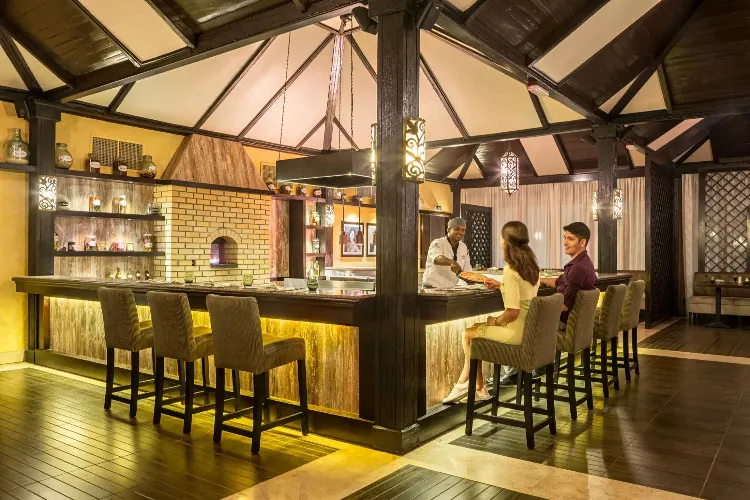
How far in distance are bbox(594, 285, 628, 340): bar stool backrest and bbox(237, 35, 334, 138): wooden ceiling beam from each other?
4915 mm

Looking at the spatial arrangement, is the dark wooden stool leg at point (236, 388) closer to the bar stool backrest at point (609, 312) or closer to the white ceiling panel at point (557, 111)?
the bar stool backrest at point (609, 312)

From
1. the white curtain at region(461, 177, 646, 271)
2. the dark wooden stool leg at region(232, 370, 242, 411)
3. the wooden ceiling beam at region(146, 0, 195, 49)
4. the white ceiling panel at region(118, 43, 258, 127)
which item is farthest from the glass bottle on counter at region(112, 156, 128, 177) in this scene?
the white curtain at region(461, 177, 646, 271)

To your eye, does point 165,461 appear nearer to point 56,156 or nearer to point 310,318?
point 310,318

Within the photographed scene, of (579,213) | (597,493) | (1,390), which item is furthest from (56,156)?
(579,213)

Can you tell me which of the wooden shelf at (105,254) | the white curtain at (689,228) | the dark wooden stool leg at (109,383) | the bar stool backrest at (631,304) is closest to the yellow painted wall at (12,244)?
the wooden shelf at (105,254)

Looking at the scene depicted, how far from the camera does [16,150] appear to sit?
20.8 feet

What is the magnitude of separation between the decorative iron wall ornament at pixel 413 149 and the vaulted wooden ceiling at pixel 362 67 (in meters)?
0.80

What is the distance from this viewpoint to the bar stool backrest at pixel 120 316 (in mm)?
4570

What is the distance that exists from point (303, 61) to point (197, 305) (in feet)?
14.5

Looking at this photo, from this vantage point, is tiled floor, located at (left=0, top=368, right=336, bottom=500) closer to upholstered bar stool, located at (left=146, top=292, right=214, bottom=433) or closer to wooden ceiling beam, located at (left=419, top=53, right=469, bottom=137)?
upholstered bar stool, located at (left=146, top=292, right=214, bottom=433)

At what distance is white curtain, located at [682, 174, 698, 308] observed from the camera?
36.4 ft

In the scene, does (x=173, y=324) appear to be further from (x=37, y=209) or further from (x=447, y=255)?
(x=37, y=209)

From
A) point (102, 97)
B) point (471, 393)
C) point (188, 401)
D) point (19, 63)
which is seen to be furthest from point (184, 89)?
point (471, 393)

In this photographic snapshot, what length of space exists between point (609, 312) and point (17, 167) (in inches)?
252
